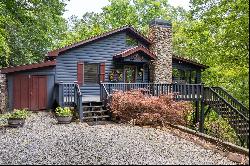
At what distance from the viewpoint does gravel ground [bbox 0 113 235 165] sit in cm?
760

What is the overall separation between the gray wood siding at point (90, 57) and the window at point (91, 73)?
0.91 ft

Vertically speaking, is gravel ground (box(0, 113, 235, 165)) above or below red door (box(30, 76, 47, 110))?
below

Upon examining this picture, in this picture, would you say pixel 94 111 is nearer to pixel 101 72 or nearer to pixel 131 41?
Answer: pixel 101 72

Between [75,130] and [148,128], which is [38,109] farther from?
[148,128]

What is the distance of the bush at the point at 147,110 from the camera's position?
12922mm

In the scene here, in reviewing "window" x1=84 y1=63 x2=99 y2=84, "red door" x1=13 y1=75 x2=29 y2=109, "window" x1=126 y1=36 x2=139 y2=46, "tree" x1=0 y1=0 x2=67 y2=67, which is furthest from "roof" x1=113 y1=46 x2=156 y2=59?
"tree" x1=0 y1=0 x2=67 y2=67

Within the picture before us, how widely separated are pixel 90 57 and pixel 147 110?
7808mm

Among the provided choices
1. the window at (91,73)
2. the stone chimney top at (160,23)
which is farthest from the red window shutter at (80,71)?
the stone chimney top at (160,23)

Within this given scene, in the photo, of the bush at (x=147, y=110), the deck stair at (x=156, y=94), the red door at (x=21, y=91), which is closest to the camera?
the bush at (x=147, y=110)

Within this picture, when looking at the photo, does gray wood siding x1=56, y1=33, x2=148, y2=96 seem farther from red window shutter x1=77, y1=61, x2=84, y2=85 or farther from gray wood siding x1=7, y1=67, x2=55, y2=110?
gray wood siding x1=7, y1=67, x2=55, y2=110

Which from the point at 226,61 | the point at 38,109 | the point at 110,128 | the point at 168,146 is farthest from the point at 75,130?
the point at 226,61

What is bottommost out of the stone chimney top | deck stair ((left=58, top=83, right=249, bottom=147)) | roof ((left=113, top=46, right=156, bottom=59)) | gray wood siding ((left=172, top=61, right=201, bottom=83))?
deck stair ((left=58, top=83, right=249, bottom=147))

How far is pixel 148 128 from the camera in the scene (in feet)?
40.1

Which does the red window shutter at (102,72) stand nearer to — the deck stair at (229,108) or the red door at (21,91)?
the red door at (21,91)
